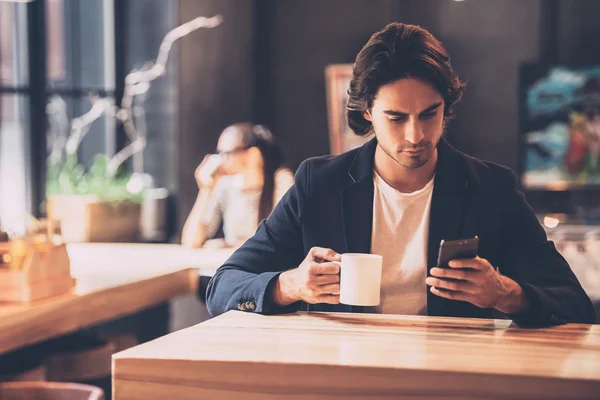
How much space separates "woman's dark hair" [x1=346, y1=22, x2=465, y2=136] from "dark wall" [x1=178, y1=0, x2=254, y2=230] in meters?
3.23

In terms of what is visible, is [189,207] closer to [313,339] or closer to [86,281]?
[86,281]

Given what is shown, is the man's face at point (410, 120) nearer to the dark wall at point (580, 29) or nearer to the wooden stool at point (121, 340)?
the wooden stool at point (121, 340)

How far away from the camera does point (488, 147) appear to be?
5461 millimetres

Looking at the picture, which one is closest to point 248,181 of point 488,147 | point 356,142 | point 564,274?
point 356,142

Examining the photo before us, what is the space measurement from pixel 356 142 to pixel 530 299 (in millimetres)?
3856

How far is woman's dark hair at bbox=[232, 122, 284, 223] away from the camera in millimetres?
4195

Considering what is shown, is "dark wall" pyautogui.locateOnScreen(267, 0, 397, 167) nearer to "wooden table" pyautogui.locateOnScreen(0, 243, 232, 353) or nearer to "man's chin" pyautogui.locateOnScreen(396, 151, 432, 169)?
"wooden table" pyautogui.locateOnScreen(0, 243, 232, 353)

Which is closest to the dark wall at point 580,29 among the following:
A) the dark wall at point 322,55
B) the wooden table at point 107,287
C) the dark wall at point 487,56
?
the dark wall at point 322,55

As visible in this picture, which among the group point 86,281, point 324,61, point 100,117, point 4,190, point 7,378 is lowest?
point 7,378

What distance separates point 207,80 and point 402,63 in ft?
11.1

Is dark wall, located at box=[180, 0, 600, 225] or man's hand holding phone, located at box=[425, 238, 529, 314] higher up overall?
dark wall, located at box=[180, 0, 600, 225]

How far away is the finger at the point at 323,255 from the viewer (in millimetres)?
1727

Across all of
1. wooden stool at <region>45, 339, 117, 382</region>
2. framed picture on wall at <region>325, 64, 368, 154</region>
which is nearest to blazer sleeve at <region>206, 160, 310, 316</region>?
wooden stool at <region>45, 339, 117, 382</region>

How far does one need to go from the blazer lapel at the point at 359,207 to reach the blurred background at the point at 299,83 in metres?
3.07
